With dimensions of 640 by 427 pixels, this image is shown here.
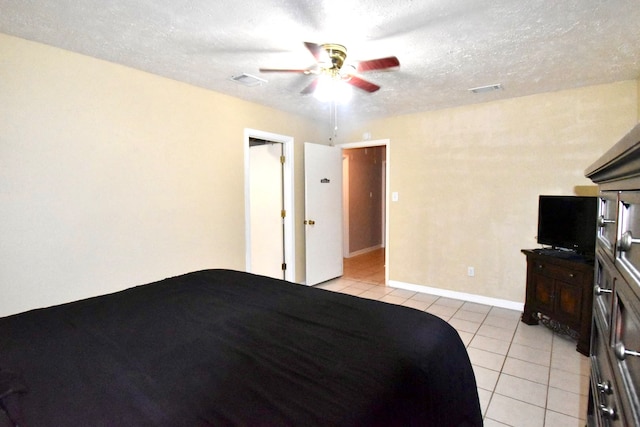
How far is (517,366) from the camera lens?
7.98 feet

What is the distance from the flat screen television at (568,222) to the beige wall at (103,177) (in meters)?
3.07

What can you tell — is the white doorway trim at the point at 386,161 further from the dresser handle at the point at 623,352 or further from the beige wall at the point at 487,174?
the dresser handle at the point at 623,352

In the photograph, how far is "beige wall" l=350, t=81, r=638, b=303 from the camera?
312 cm

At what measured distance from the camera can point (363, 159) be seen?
6812 mm

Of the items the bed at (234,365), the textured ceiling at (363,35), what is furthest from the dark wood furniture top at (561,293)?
the bed at (234,365)

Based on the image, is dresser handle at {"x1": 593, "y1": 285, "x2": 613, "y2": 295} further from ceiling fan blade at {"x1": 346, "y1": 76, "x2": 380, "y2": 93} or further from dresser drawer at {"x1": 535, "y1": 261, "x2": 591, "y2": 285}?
dresser drawer at {"x1": 535, "y1": 261, "x2": 591, "y2": 285}

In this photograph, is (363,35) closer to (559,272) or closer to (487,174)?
(487,174)

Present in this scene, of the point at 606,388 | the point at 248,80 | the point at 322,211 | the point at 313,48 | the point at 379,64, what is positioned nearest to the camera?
the point at 606,388

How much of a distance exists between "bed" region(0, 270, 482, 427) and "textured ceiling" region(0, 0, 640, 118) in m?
1.57

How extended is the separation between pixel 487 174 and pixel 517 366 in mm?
2052

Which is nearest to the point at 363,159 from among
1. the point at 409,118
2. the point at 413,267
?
the point at 409,118

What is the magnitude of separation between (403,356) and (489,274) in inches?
120

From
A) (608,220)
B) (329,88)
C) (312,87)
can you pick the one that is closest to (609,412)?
(608,220)

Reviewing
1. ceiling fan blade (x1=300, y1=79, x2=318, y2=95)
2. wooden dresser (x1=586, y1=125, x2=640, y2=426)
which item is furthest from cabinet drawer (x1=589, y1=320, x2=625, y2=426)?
ceiling fan blade (x1=300, y1=79, x2=318, y2=95)
